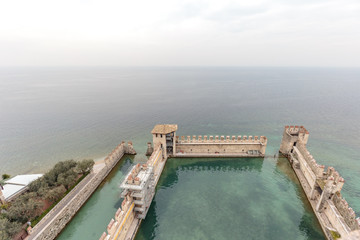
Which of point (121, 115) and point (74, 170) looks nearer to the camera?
point (74, 170)

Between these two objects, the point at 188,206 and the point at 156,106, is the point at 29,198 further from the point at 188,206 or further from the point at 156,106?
the point at 156,106

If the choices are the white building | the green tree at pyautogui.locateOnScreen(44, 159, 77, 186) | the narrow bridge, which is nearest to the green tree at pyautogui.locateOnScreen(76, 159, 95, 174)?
the green tree at pyautogui.locateOnScreen(44, 159, 77, 186)

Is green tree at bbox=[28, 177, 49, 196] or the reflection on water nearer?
the reflection on water

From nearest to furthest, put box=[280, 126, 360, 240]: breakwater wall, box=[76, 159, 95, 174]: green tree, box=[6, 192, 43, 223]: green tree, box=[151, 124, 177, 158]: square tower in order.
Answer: box=[280, 126, 360, 240]: breakwater wall → box=[6, 192, 43, 223]: green tree → box=[76, 159, 95, 174]: green tree → box=[151, 124, 177, 158]: square tower

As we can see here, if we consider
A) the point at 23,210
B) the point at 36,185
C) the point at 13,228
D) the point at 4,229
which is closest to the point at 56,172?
the point at 36,185

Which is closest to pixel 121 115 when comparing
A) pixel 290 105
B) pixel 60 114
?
pixel 60 114

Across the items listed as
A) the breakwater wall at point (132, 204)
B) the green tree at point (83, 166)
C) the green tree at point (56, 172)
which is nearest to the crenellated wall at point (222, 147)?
the breakwater wall at point (132, 204)

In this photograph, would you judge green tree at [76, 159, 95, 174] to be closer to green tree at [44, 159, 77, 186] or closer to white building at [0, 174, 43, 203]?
green tree at [44, 159, 77, 186]
